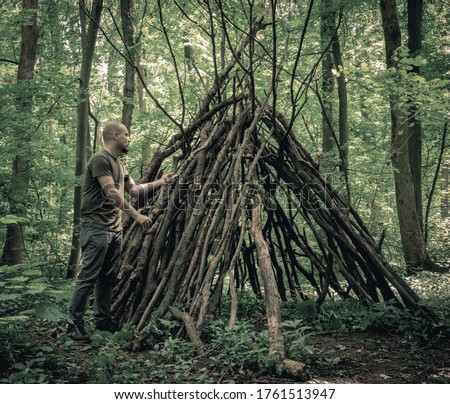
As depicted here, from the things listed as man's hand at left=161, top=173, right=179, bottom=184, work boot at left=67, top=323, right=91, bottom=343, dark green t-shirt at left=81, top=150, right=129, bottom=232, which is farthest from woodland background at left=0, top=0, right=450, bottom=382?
dark green t-shirt at left=81, top=150, right=129, bottom=232

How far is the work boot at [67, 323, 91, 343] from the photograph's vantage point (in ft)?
12.1

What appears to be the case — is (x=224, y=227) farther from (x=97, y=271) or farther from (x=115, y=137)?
(x=115, y=137)

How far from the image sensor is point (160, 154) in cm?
505

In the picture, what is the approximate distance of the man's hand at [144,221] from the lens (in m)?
4.08

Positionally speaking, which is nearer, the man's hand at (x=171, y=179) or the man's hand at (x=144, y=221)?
the man's hand at (x=144, y=221)

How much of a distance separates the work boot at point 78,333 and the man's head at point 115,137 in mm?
1546

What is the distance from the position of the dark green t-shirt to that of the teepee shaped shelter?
1.70 feet

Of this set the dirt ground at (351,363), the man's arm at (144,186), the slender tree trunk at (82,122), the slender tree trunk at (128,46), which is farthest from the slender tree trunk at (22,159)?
the dirt ground at (351,363)

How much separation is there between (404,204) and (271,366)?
6609 millimetres

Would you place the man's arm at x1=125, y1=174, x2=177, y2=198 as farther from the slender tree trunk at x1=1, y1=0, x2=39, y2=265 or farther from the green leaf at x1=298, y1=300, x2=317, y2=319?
the slender tree trunk at x1=1, y1=0, x2=39, y2=265

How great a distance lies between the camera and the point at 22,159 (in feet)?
25.5

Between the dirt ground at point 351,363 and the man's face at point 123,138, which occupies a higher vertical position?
the man's face at point 123,138

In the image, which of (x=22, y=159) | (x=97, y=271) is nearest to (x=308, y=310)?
(x=97, y=271)

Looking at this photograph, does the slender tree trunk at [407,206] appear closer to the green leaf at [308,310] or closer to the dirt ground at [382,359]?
the green leaf at [308,310]
